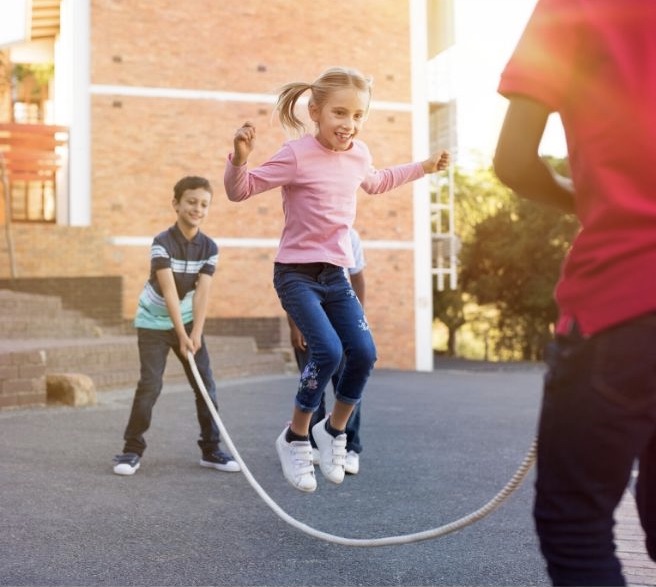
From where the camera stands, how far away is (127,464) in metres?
6.68

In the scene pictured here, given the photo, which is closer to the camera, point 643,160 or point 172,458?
point 643,160

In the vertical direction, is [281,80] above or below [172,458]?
above

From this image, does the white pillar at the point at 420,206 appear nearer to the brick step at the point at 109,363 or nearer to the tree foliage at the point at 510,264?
the brick step at the point at 109,363

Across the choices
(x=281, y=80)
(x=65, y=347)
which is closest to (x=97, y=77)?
(x=281, y=80)

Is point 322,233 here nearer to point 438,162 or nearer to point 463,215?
point 438,162

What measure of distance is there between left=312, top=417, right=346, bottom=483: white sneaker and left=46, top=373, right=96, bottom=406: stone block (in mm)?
6121

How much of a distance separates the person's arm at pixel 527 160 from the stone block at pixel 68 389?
354 inches

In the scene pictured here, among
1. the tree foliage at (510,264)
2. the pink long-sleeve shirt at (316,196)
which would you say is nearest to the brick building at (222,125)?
the tree foliage at (510,264)

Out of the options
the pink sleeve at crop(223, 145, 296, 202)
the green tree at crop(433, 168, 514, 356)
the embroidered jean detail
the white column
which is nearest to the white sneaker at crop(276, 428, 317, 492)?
the embroidered jean detail

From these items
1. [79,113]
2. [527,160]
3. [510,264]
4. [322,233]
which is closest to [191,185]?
[322,233]

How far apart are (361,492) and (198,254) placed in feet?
6.17

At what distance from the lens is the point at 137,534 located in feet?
16.2

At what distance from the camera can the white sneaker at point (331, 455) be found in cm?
484

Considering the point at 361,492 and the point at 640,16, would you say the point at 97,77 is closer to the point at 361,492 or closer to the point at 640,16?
the point at 361,492
